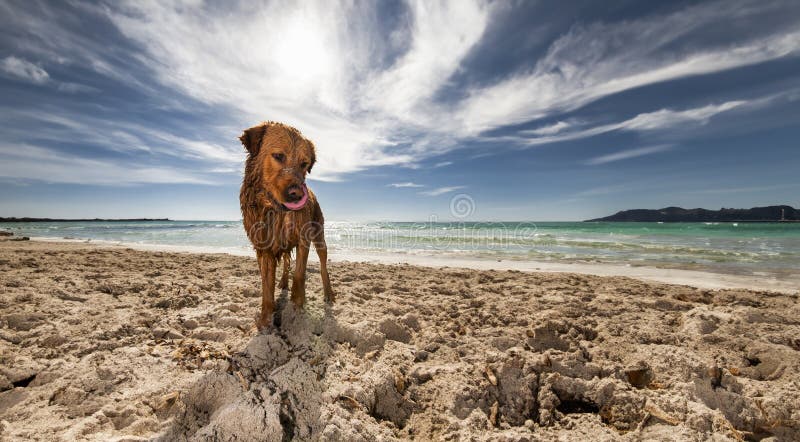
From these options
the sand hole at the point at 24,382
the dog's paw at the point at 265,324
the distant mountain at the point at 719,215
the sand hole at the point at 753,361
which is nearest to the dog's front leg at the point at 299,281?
the dog's paw at the point at 265,324

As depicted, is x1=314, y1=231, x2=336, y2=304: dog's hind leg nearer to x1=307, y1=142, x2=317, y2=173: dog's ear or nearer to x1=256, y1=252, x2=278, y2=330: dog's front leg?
x1=256, y1=252, x2=278, y2=330: dog's front leg

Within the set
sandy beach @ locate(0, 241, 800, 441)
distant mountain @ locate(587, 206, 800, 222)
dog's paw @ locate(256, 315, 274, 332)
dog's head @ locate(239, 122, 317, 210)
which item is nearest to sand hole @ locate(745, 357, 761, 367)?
sandy beach @ locate(0, 241, 800, 441)

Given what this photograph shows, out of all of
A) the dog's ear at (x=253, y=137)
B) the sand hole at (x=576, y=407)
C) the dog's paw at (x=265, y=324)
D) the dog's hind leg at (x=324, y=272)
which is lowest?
the sand hole at (x=576, y=407)

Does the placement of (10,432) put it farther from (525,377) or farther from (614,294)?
(614,294)

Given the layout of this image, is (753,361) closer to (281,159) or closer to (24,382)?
(281,159)

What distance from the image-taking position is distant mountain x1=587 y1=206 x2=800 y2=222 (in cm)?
6097

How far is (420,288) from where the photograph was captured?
483cm

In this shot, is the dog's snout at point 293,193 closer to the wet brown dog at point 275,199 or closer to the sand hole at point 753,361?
the wet brown dog at point 275,199

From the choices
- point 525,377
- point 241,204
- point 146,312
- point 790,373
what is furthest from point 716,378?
point 146,312

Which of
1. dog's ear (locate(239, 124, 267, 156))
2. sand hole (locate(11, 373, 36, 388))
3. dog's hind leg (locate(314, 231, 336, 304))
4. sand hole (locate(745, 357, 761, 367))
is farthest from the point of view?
dog's hind leg (locate(314, 231, 336, 304))

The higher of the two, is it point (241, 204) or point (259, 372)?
point (241, 204)

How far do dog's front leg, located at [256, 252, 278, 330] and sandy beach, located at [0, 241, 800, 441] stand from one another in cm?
16

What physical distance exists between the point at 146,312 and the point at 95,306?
2.01ft

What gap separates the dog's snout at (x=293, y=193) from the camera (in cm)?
233
